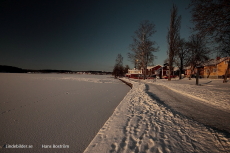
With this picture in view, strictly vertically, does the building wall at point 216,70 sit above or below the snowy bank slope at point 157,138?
above

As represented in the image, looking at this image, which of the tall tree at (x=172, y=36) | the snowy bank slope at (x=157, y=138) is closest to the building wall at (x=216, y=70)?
the tall tree at (x=172, y=36)

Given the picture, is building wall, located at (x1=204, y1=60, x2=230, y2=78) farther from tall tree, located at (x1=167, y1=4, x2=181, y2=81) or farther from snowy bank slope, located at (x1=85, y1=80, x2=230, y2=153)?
snowy bank slope, located at (x1=85, y1=80, x2=230, y2=153)

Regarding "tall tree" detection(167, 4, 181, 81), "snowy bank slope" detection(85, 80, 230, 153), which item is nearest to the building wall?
"tall tree" detection(167, 4, 181, 81)

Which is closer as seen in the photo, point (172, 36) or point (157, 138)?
point (157, 138)

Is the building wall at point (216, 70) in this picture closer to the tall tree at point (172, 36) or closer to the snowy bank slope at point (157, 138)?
the tall tree at point (172, 36)

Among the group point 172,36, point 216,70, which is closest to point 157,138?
point 172,36

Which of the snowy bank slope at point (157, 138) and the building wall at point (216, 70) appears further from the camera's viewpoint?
the building wall at point (216, 70)

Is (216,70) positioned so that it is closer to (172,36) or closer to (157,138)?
(172,36)

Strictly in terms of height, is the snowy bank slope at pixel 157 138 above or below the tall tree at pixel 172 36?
below

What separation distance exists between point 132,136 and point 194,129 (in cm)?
194

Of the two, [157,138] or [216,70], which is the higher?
[216,70]

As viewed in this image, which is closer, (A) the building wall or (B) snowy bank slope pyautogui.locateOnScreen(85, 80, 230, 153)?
(B) snowy bank slope pyautogui.locateOnScreen(85, 80, 230, 153)

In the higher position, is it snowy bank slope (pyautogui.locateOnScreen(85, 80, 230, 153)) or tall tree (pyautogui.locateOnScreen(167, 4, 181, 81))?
tall tree (pyautogui.locateOnScreen(167, 4, 181, 81))

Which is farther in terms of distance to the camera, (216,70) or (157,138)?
(216,70)
